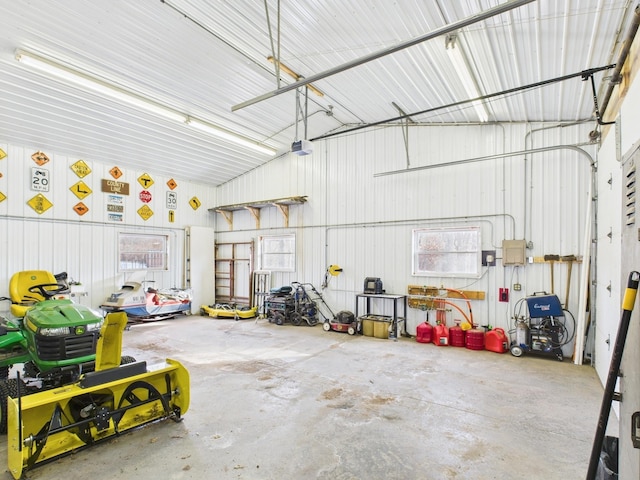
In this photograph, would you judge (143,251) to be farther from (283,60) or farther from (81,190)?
(283,60)

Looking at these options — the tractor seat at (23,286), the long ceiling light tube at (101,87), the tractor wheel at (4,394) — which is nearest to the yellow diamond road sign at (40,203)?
the tractor seat at (23,286)

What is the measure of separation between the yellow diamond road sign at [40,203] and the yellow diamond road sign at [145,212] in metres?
1.82

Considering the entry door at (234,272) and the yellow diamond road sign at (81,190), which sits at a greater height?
the yellow diamond road sign at (81,190)

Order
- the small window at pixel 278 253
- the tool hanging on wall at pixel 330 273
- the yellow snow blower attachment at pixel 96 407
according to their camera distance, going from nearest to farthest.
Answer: the yellow snow blower attachment at pixel 96 407 → the tool hanging on wall at pixel 330 273 → the small window at pixel 278 253

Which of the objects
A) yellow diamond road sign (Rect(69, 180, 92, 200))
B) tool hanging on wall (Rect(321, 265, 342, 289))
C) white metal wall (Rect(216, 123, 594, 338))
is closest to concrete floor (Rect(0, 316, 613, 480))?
white metal wall (Rect(216, 123, 594, 338))

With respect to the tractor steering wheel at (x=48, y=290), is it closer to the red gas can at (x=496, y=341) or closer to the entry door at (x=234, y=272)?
the entry door at (x=234, y=272)

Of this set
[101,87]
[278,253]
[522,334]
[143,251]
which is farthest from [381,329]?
[143,251]

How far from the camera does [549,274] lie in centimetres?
535

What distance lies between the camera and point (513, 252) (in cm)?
555

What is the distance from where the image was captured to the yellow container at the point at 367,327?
650 cm

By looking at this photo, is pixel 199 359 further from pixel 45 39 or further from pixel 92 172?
pixel 92 172

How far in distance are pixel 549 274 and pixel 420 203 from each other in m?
2.46

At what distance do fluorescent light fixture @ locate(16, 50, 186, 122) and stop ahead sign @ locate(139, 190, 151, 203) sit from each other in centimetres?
322

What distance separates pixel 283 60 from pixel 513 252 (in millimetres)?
4742
